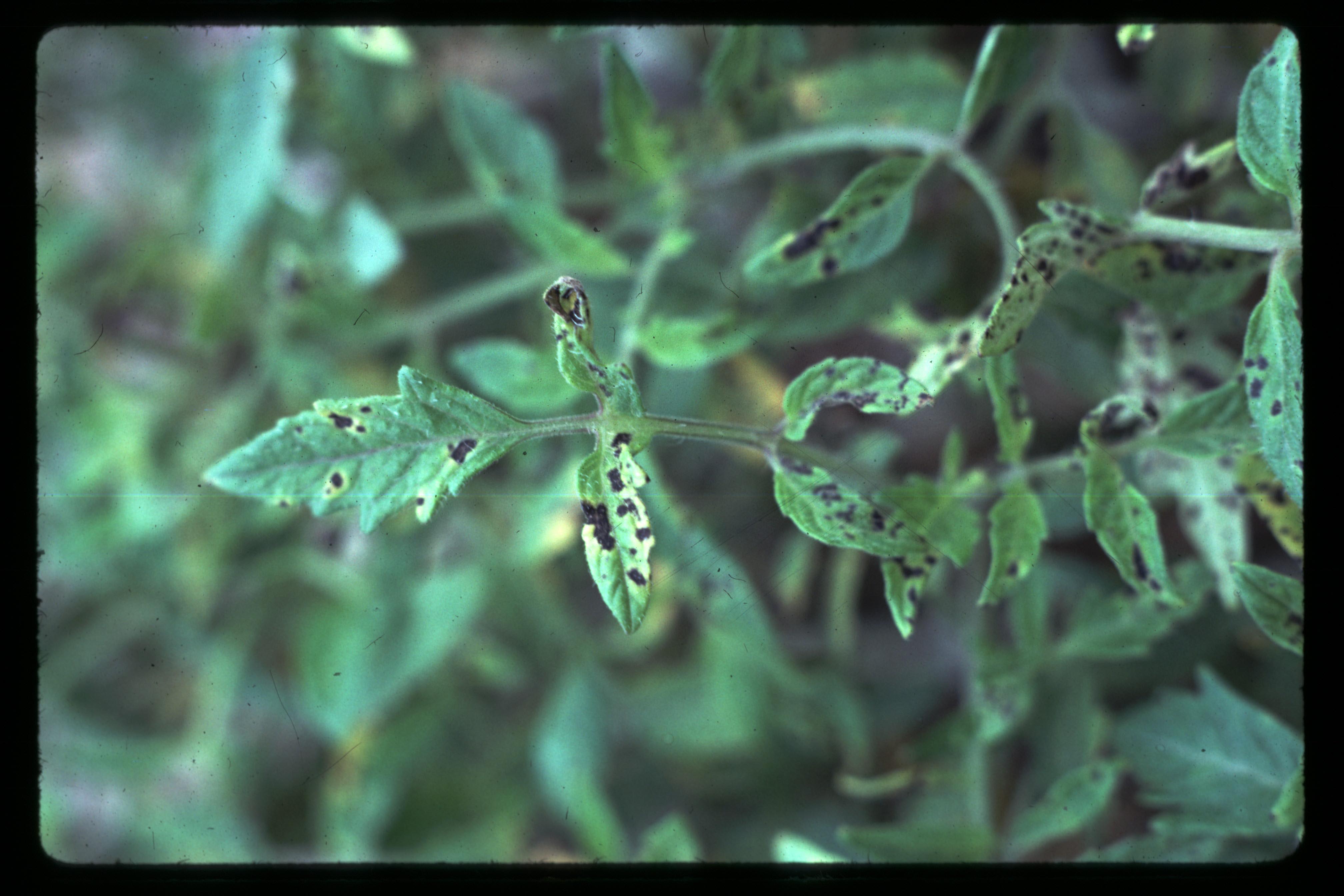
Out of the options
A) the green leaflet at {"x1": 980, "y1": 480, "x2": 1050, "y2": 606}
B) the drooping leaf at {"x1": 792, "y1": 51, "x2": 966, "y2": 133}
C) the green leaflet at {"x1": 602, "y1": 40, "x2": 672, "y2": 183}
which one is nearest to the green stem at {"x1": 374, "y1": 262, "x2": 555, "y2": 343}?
the green leaflet at {"x1": 602, "y1": 40, "x2": 672, "y2": 183}

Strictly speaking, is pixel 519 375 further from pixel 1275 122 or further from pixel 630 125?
pixel 1275 122

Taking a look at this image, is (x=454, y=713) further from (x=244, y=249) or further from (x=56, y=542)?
(x=244, y=249)

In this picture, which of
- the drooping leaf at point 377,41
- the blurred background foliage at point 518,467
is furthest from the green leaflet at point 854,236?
the drooping leaf at point 377,41

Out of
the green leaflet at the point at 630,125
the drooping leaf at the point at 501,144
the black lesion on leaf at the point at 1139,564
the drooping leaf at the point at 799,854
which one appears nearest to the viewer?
the black lesion on leaf at the point at 1139,564

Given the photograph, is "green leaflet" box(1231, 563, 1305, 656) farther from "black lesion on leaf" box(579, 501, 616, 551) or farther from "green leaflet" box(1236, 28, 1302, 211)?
"black lesion on leaf" box(579, 501, 616, 551)

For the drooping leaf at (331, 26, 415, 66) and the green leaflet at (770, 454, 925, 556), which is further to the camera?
the drooping leaf at (331, 26, 415, 66)

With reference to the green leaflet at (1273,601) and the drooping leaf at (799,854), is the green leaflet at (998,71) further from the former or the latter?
the drooping leaf at (799,854)

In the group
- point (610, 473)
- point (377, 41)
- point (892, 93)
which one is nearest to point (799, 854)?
point (610, 473)
